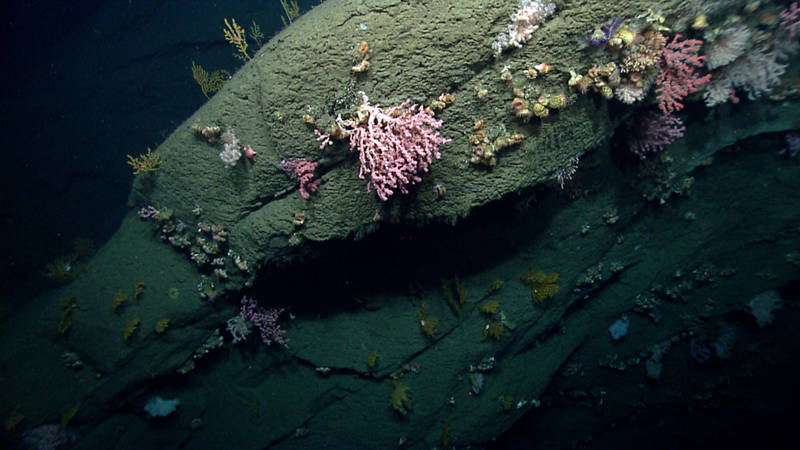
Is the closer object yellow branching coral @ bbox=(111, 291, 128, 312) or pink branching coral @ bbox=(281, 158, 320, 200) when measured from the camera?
pink branching coral @ bbox=(281, 158, 320, 200)

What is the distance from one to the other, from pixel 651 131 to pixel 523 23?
2.65m

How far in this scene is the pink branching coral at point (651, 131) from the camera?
14.6 ft

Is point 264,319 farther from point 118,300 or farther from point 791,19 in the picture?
point 791,19

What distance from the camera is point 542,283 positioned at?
17.6ft

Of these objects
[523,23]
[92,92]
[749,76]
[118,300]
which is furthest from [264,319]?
[92,92]

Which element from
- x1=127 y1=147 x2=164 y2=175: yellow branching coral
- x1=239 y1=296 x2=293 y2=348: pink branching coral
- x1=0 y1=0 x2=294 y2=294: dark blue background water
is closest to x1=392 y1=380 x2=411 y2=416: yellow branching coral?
x1=239 y1=296 x2=293 y2=348: pink branching coral

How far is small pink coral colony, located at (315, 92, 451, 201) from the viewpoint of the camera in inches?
136

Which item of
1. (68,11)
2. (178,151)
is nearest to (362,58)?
(178,151)

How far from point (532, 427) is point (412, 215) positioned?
5.94 meters

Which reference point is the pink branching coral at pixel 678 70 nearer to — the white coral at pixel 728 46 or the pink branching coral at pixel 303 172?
the white coral at pixel 728 46

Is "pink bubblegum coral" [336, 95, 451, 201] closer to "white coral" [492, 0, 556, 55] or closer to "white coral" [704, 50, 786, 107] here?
"white coral" [492, 0, 556, 55]

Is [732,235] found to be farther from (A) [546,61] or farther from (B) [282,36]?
(B) [282,36]

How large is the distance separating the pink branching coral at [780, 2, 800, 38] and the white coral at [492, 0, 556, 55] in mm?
2744

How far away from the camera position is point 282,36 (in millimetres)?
3904
